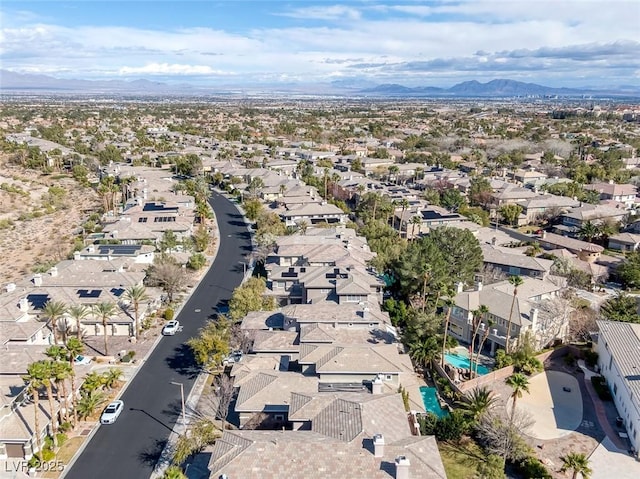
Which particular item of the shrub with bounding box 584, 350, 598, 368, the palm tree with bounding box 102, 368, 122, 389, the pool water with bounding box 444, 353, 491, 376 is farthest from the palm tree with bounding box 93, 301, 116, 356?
the shrub with bounding box 584, 350, 598, 368

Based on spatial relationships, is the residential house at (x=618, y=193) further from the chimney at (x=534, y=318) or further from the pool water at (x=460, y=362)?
the pool water at (x=460, y=362)

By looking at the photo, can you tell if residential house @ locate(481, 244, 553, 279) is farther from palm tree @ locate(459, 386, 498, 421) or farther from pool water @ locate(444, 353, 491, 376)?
palm tree @ locate(459, 386, 498, 421)

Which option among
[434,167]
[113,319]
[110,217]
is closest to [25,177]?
[110,217]

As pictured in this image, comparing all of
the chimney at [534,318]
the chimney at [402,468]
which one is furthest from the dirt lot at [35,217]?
the chimney at [534,318]

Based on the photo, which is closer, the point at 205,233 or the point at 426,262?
the point at 426,262

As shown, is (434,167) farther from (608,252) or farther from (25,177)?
(25,177)

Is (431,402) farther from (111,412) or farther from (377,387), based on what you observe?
(111,412)

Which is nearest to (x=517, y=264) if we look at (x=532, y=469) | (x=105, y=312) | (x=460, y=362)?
(x=460, y=362)
